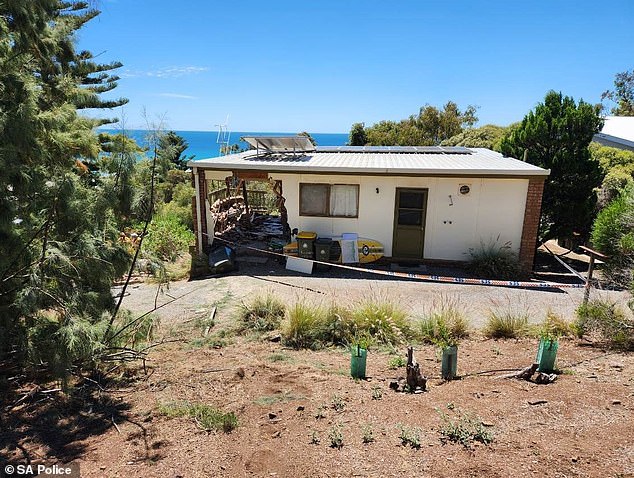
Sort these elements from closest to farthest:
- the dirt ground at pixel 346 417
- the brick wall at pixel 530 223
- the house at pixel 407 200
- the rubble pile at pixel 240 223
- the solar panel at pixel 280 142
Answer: the dirt ground at pixel 346 417 → the brick wall at pixel 530 223 → the house at pixel 407 200 → the solar panel at pixel 280 142 → the rubble pile at pixel 240 223

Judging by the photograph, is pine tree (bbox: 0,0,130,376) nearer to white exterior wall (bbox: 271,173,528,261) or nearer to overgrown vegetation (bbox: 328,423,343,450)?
overgrown vegetation (bbox: 328,423,343,450)

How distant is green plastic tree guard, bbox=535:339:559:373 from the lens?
4.75 m

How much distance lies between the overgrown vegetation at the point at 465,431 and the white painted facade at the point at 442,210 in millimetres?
7685

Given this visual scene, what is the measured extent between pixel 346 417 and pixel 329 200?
25.8 feet

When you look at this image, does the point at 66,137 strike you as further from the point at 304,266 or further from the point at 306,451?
the point at 304,266

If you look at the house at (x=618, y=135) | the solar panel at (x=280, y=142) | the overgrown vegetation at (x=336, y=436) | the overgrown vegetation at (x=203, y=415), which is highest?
the house at (x=618, y=135)

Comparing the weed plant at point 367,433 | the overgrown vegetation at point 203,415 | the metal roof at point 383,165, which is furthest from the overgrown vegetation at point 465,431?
the metal roof at point 383,165

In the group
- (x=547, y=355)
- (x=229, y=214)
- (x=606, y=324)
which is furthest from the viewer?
(x=229, y=214)

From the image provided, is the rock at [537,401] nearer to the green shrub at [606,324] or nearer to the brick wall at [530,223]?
the green shrub at [606,324]

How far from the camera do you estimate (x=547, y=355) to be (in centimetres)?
479

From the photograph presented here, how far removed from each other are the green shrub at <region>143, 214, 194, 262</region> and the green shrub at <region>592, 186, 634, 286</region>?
10039mm

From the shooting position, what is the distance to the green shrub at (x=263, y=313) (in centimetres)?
692

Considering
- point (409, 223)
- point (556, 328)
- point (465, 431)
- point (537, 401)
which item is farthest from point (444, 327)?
point (409, 223)

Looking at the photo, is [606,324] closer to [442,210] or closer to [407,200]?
[442,210]
